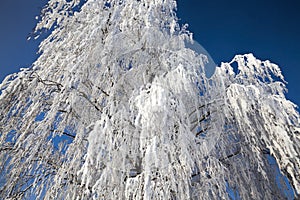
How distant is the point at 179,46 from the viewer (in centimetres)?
355

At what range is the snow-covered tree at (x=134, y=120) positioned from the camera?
2037 mm

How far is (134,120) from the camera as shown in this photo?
2.36m

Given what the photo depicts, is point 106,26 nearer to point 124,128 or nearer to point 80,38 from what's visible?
point 80,38

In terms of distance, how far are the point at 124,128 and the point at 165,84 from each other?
2.00 ft

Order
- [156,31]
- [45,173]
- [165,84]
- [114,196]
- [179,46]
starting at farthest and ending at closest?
[179,46] < [156,31] < [45,173] < [165,84] < [114,196]

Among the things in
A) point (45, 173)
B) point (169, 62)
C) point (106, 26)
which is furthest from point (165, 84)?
point (45, 173)

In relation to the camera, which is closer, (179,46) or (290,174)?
(290,174)

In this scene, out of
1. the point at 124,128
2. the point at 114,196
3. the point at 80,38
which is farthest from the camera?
the point at 80,38

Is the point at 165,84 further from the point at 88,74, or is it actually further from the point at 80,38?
the point at 80,38

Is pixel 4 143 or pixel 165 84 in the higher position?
pixel 165 84

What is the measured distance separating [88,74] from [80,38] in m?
0.44

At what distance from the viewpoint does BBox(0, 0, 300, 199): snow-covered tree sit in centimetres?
204

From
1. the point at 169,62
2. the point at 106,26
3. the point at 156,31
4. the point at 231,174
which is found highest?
the point at 156,31

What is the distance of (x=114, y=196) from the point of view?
1.96 m
